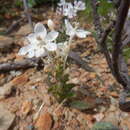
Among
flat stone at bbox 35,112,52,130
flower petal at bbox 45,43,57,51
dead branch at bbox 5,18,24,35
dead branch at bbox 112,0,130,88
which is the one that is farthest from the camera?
dead branch at bbox 5,18,24,35

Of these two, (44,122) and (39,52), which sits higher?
(39,52)

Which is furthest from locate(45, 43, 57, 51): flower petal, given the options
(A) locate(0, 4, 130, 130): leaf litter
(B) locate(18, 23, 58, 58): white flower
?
(A) locate(0, 4, 130, 130): leaf litter

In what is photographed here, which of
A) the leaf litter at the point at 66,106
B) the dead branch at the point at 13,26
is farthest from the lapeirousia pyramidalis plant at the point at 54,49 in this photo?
the dead branch at the point at 13,26

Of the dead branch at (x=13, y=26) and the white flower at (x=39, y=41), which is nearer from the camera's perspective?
the white flower at (x=39, y=41)

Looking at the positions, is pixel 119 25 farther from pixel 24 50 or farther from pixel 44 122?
pixel 44 122

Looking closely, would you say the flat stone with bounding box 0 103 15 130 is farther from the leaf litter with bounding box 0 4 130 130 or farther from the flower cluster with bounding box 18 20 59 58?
the flower cluster with bounding box 18 20 59 58

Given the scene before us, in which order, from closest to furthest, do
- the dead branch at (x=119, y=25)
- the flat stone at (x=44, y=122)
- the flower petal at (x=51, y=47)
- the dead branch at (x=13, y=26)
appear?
the dead branch at (x=119, y=25) → the flower petal at (x=51, y=47) → the flat stone at (x=44, y=122) → the dead branch at (x=13, y=26)

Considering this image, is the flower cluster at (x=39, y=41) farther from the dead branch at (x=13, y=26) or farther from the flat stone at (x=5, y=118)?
the dead branch at (x=13, y=26)

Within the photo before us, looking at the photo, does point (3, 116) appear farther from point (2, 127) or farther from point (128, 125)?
point (128, 125)

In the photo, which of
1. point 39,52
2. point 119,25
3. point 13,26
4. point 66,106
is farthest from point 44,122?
point 13,26

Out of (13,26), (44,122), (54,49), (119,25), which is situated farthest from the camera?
(13,26)

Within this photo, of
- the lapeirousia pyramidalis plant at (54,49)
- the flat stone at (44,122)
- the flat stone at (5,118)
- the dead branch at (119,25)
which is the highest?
the dead branch at (119,25)

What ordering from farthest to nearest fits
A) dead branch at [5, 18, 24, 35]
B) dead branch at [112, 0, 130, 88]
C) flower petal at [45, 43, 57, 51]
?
dead branch at [5, 18, 24, 35]
flower petal at [45, 43, 57, 51]
dead branch at [112, 0, 130, 88]

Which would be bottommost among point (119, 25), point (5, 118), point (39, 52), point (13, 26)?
point (13, 26)
